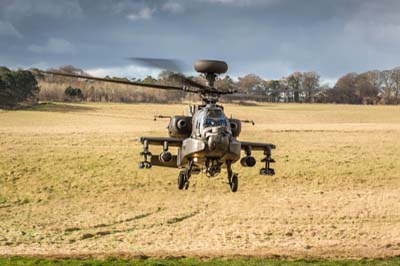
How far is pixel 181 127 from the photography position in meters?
23.5

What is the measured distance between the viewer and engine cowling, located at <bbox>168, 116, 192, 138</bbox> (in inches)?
926

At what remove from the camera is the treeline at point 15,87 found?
332 ft

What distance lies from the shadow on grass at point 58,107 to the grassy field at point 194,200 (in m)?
21.5

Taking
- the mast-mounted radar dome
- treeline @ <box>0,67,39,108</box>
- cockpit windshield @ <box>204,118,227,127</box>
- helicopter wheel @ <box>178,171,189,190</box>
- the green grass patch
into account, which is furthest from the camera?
treeline @ <box>0,67,39,108</box>

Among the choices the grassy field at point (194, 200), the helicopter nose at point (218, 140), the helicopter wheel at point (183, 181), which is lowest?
the grassy field at point (194, 200)

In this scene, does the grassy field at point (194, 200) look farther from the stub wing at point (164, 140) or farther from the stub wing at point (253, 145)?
the stub wing at point (164, 140)

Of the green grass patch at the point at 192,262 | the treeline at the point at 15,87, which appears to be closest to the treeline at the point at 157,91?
the treeline at the point at 15,87

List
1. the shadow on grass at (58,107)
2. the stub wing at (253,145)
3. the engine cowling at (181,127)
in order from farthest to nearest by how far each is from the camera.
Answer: the shadow on grass at (58,107), the stub wing at (253,145), the engine cowling at (181,127)

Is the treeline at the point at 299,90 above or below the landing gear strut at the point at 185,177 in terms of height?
above

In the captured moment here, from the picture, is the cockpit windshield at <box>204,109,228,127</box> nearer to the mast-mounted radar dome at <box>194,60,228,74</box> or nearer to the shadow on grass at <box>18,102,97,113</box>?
the mast-mounted radar dome at <box>194,60,228,74</box>

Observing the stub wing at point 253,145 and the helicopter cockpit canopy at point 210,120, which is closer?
the helicopter cockpit canopy at point 210,120

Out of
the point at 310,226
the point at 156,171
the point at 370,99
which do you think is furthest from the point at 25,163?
the point at 370,99

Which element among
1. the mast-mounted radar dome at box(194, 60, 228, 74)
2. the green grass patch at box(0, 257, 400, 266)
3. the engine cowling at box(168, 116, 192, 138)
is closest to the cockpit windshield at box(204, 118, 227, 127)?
the mast-mounted radar dome at box(194, 60, 228, 74)

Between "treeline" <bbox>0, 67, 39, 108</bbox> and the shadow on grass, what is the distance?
113 inches
